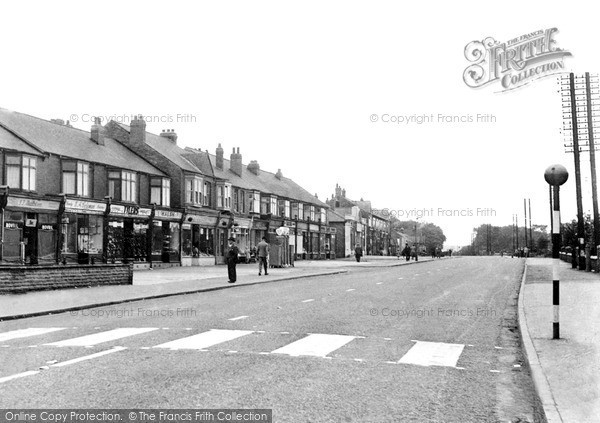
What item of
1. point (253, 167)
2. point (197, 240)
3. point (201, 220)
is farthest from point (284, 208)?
point (197, 240)

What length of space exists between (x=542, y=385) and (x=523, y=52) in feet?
30.4

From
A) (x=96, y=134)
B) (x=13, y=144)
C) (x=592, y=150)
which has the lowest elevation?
(x=592, y=150)

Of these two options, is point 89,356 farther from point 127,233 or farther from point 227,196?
point 227,196

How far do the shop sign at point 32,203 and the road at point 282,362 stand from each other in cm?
1847

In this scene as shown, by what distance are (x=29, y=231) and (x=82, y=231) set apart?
3884 mm

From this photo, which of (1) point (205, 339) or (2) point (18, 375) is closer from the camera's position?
(2) point (18, 375)

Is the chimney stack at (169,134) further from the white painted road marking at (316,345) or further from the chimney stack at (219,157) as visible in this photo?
the white painted road marking at (316,345)

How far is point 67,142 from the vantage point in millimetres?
36656

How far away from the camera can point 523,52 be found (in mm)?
13555

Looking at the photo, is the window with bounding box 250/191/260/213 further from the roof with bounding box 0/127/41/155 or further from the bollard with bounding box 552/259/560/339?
the bollard with bounding box 552/259/560/339

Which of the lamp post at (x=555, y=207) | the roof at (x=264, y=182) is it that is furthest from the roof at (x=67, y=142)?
the lamp post at (x=555, y=207)

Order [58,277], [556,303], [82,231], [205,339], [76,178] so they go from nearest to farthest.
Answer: [556,303]
[205,339]
[58,277]
[76,178]
[82,231]

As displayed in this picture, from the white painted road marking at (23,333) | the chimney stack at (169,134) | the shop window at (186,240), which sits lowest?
the white painted road marking at (23,333)

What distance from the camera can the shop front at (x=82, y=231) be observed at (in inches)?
1324
